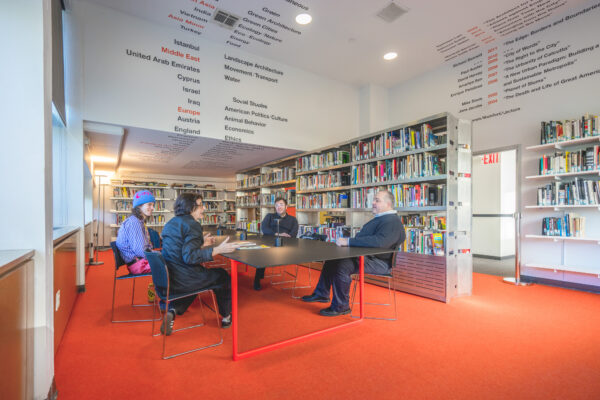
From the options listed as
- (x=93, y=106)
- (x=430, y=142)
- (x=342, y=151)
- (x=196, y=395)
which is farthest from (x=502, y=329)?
(x=93, y=106)

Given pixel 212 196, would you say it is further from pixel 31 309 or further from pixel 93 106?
pixel 31 309

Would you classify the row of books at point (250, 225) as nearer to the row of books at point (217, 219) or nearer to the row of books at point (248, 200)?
the row of books at point (248, 200)

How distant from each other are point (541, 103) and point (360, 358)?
465 centimetres

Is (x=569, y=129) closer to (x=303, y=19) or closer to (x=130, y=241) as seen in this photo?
(x=303, y=19)

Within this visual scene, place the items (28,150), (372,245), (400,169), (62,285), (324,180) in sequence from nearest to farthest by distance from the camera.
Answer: (28,150)
(62,285)
(372,245)
(400,169)
(324,180)

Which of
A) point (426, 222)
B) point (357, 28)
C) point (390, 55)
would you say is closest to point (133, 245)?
point (426, 222)

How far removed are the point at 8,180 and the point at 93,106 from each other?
290 centimetres

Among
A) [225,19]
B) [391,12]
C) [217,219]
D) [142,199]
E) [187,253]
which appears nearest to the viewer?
[187,253]

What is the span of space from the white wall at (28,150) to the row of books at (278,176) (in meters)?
4.91

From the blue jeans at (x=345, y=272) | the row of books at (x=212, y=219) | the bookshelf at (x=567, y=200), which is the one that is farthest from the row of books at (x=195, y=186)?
the bookshelf at (x=567, y=200)

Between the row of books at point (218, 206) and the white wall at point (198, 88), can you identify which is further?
the row of books at point (218, 206)

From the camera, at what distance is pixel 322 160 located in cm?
568

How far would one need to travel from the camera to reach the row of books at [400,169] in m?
3.84

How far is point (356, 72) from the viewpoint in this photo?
19.6 ft
